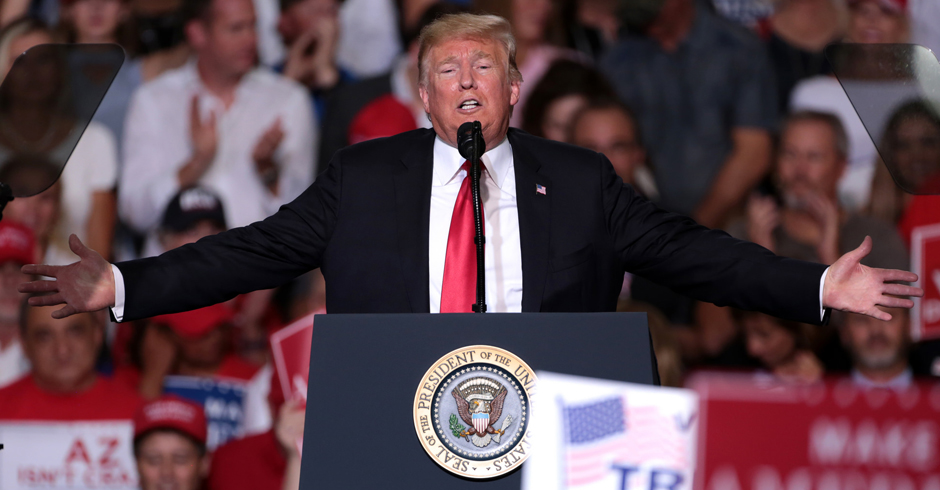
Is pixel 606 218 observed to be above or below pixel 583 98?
below

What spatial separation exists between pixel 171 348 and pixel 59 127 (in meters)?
2.42

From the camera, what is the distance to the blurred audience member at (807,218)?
4258 mm

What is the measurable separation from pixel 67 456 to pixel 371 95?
2087 millimetres

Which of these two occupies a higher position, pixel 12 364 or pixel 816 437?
pixel 12 364

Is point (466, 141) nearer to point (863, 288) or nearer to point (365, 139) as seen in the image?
point (863, 288)

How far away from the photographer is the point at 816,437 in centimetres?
97

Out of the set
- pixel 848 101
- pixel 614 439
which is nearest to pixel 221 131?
pixel 848 101

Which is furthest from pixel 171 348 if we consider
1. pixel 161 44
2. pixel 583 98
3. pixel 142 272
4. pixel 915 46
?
pixel 915 46

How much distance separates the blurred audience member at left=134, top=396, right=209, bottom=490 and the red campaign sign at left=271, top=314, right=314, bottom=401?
0.41 meters

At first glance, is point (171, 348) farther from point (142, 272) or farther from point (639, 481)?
point (639, 481)

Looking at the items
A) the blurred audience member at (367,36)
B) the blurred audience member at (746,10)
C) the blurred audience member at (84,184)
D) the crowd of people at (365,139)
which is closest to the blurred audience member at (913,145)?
→ the crowd of people at (365,139)

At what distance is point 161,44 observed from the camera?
14.9 feet

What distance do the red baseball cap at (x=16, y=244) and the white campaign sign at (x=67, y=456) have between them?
0.72 meters

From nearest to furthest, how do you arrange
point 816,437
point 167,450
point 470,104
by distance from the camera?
point 816,437, point 470,104, point 167,450
